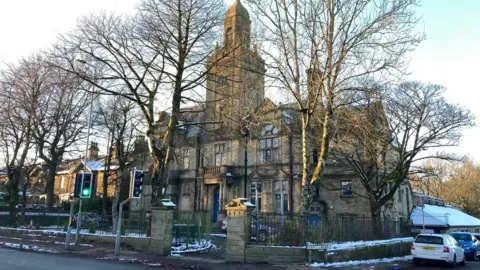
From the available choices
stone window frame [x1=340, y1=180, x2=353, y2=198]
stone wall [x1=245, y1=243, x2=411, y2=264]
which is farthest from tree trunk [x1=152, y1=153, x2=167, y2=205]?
stone window frame [x1=340, y1=180, x2=353, y2=198]

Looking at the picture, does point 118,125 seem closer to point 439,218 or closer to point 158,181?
point 158,181

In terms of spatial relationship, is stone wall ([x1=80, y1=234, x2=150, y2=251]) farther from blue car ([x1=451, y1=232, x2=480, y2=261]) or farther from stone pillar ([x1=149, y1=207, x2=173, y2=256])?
blue car ([x1=451, y1=232, x2=480, y2=261])

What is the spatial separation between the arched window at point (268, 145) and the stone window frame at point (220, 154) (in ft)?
14.2

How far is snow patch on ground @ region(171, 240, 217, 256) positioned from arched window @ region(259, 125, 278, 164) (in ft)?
54.6

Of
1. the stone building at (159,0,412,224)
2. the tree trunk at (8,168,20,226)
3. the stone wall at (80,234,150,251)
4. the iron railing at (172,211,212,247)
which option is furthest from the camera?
the stone building at (159,0,412,224)

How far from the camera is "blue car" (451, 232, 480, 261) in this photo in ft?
76.7

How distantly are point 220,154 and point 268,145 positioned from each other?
5.82m

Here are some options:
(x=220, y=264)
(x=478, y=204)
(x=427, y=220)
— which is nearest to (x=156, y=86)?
(x=220, y=264)

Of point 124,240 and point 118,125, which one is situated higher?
point 118,125

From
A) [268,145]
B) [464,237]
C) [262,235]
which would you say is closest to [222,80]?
[262,235]

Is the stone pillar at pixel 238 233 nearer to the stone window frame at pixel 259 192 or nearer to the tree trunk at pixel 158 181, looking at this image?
the tree trunk at pixel 158 181

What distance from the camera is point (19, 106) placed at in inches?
1149

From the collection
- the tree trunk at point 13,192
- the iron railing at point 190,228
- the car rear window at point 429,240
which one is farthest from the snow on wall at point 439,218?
the tree trunk at point 13,192

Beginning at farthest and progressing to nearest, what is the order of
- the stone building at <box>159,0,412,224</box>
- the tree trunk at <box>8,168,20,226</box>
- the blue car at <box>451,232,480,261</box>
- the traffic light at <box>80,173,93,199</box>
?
the stone building at <box>159,0,412,224</box>
the tree trunk at <box>8,168,20,226</box>
the blue car at <box>451,232,480,261</box>
the traffic light at <box>80,173,93,199</box>
